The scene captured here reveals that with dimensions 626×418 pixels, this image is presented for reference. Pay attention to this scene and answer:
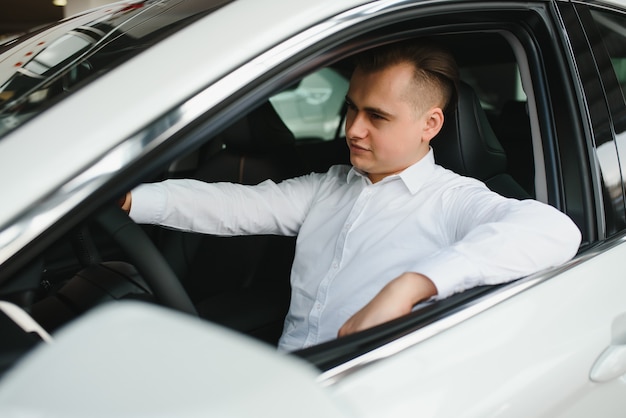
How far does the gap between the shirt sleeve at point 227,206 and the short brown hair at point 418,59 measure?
0.42 meters

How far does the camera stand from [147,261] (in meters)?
1.18

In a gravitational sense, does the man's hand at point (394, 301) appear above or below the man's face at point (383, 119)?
below

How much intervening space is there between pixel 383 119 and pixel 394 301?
21.9 inches

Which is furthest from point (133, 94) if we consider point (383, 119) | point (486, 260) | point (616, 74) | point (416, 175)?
point (616, 74)

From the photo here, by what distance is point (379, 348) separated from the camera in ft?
3.13

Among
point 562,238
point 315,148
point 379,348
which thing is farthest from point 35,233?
point 315,148

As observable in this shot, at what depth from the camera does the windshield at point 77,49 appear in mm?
958

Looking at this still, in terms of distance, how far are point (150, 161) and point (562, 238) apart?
2.62ft

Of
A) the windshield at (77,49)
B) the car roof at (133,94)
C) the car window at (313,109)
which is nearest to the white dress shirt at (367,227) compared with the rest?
the windshield at (77,49)

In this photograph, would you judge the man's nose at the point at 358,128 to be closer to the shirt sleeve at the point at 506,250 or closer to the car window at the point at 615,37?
the shirt sleeve at the point at 506,250

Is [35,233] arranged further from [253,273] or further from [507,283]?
[253,273]

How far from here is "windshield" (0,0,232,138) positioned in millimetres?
958

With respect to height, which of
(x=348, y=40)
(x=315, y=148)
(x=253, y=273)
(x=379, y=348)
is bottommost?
(x=253, y=273)

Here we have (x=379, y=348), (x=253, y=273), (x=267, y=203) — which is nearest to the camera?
(x=379, y=348)
